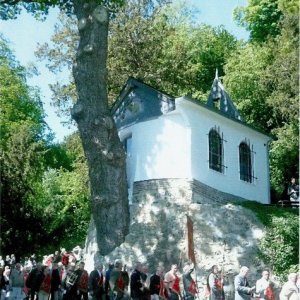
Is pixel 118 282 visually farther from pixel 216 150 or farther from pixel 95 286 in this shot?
pixel 216 150

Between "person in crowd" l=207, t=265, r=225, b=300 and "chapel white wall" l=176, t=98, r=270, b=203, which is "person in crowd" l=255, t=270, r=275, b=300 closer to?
"person in crowd" l=207, t=265, r=225, b=300

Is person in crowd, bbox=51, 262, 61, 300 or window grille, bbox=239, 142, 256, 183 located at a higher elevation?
window grille, bbox=239, 142, 256, 183

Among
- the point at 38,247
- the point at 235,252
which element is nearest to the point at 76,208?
the point at 38,247

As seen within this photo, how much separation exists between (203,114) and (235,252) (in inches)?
270

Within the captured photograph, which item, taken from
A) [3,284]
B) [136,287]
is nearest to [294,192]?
[136,287]

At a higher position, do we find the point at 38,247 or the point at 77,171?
the point at 77,171

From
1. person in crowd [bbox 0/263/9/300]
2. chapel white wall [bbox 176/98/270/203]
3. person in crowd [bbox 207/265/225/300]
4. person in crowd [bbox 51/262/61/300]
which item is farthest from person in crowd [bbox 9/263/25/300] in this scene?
chapel white wall [bbox 176/98/270/203]

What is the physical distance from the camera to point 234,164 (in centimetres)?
2600

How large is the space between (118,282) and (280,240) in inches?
222

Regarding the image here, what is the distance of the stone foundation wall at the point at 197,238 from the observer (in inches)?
776

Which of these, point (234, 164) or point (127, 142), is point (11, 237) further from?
point (234, 164)

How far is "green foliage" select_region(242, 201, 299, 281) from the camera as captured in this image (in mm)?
19406

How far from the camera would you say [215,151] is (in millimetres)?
25281

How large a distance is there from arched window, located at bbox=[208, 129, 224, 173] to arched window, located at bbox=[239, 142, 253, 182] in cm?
148
